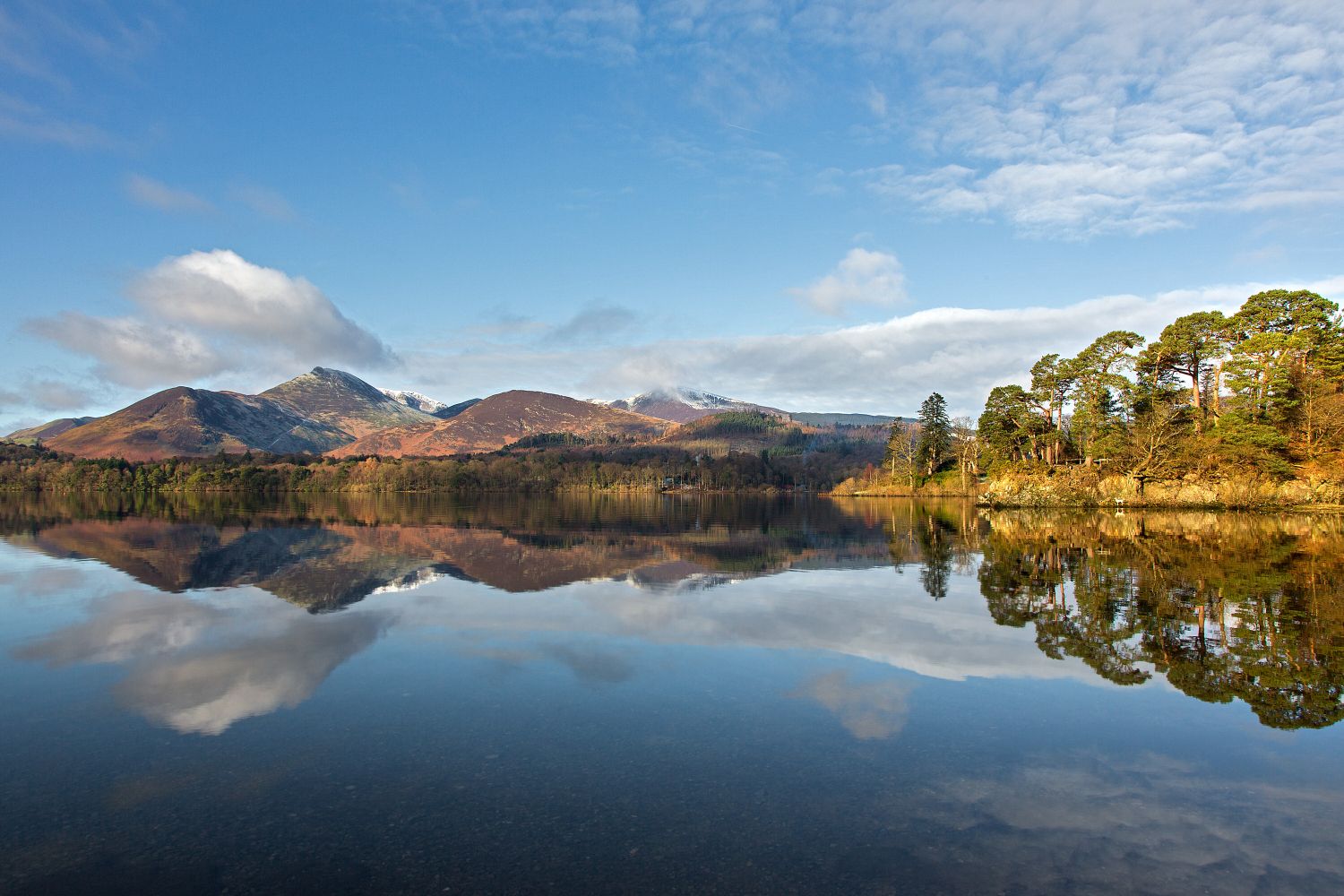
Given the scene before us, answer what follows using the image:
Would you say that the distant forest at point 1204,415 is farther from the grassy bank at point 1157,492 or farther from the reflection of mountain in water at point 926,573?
the reflection of mountain in water at point 926,573

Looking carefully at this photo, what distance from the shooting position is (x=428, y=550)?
37.3 meters

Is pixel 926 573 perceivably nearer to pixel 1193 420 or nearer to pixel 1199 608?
pixel 1199 608

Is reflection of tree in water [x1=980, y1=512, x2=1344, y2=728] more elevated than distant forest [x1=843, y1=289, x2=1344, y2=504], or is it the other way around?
→ distant forest [x1=843, y1=289, x2=1344, y2=504]

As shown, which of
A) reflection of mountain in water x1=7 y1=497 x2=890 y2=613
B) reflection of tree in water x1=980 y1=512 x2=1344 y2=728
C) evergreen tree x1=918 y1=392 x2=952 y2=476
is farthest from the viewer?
evergreen tree x1=918 y1=392 x2=952 y2=476

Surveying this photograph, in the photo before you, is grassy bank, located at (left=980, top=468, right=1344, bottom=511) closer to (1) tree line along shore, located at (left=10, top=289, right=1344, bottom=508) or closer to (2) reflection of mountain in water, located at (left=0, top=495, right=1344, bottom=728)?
(1) tree line along shore, located at (left=10, top=289, right=1344, bottom=508)

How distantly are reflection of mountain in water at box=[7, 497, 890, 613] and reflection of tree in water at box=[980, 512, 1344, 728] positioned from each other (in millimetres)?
8683

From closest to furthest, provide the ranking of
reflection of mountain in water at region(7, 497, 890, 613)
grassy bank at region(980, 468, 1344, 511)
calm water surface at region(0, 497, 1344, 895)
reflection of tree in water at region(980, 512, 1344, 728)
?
1. calm water surface at region(0, 497, 1344, 895)
2. reflection of tree in water at region(980, 512, 1344, 728)
3. reflection of mountain in water at region(7, 497, 890, 613)
4. grassy bank at region(980, 468, 1344, 511)

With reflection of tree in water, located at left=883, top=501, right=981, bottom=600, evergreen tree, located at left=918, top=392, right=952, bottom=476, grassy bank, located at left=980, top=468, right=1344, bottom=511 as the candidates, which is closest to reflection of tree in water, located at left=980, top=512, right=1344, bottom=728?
reflection of tree in water, located at left=883, top=501, right=981, bottom=600

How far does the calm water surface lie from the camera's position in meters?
7.12

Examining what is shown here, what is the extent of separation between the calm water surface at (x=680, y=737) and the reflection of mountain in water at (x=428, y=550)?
2372 mm

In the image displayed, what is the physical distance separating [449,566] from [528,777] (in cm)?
2268

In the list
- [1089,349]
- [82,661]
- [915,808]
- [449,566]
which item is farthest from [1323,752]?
[1089,349]

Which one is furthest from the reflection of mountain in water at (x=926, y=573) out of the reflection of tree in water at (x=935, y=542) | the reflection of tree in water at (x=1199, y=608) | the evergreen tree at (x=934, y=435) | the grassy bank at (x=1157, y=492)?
the evergreen tree at (x=934, y=435)

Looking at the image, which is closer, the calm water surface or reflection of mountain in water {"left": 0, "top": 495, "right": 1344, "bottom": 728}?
the calm water surface
